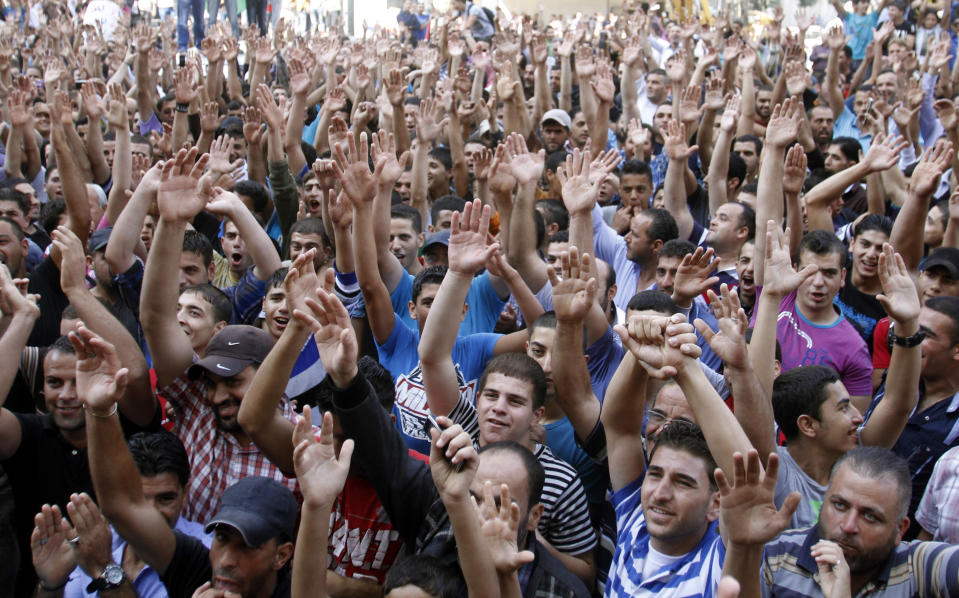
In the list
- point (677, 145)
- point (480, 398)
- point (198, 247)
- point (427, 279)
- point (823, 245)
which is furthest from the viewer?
point (677, 145)

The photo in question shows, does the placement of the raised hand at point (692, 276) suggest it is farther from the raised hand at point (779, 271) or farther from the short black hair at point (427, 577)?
the short black hair at point (427, 577)

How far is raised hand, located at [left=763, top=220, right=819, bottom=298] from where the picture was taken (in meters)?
3.31

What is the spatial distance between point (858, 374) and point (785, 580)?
1.80 metres

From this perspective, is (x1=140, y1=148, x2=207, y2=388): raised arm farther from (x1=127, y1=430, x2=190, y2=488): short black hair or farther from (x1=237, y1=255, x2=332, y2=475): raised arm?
(x1=237, y1=255, x2=332, y2=475): raised arm

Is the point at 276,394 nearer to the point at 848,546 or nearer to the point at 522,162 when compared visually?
the point at 848,546

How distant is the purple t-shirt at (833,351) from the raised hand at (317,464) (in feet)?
7.75

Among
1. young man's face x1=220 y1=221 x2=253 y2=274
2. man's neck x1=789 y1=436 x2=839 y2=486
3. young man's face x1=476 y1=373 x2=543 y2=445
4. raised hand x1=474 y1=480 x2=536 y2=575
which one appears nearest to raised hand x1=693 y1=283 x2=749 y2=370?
man's neck x1=789 y1=436 x2=839 y2=486

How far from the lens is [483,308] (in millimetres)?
4547

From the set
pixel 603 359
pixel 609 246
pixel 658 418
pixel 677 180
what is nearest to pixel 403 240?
pixel 609 246

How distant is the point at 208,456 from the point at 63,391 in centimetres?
59

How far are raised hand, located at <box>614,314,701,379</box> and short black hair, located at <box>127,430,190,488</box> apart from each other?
1.48 meters

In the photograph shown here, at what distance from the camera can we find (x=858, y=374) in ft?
13.1

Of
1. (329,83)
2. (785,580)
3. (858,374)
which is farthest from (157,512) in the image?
(329,83)

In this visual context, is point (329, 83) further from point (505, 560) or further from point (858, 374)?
point (505, 560)
